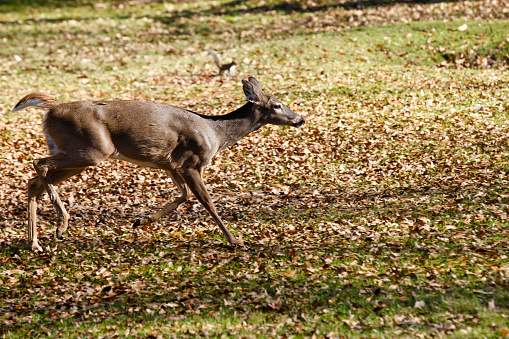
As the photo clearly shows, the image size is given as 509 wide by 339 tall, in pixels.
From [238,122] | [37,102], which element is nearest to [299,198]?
[238,122]

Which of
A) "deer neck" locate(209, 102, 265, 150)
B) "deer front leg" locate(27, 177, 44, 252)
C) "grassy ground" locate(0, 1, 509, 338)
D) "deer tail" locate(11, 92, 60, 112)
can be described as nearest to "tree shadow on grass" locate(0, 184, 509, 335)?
"grassy ground" locate(0, 1, 509, 338)

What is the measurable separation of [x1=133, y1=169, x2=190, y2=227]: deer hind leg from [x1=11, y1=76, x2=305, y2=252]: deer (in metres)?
0.02

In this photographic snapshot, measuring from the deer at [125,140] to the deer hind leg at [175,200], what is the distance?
2 cm

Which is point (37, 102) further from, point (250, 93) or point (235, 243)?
point (235, 243)

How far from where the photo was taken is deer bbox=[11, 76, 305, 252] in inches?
284

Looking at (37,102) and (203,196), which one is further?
(203,196)

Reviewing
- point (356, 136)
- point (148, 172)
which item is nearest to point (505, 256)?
point (356, 136)

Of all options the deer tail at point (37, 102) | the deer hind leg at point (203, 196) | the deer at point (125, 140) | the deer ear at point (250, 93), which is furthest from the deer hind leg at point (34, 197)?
the deer ear at point (250, 93)

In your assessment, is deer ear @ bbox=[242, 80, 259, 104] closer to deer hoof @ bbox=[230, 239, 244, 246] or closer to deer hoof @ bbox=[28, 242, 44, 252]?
deer hoof @ bbox=[230, 239, 244, 246]

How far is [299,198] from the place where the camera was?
31.8 feet

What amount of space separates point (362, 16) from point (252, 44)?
4706 millimetres

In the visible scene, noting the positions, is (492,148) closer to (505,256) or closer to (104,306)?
(505,256)

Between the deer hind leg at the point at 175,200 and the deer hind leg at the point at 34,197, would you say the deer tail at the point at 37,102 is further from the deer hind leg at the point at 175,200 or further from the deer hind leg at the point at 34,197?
the deer hind leg at the point at 175,200

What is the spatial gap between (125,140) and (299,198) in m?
3.42
